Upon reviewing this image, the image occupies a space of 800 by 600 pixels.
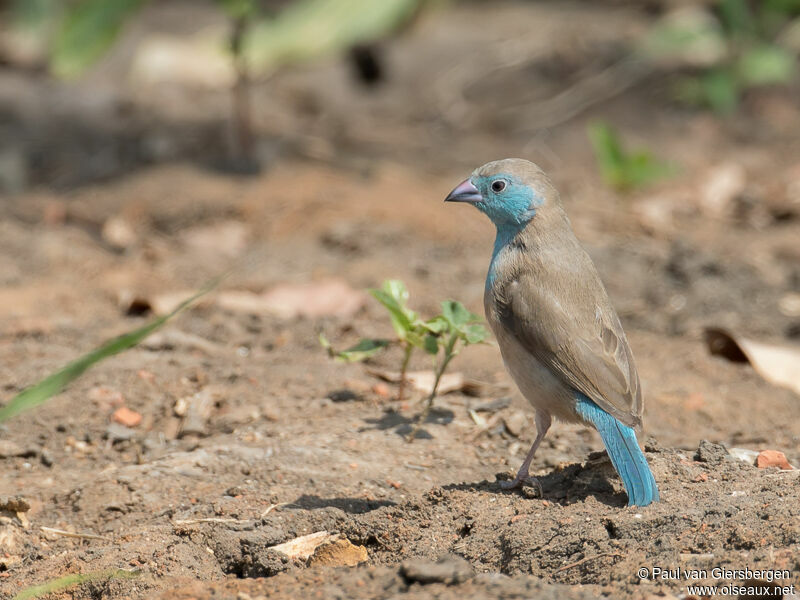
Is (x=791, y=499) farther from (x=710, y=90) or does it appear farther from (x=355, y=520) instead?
(x=710, y=90)

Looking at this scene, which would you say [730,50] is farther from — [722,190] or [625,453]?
[625,453]

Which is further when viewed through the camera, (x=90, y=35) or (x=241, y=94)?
(x=241, y=94)

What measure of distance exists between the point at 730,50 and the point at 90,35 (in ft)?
16.7

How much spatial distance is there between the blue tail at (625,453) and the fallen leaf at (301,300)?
6.28ft

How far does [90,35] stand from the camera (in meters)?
6.91

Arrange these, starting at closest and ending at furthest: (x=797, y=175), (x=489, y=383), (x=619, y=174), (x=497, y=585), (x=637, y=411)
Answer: (x=497, y=585) < (x=637, y=411) < (x=489, y=383) < (x=619, y=174) < (x=797, y=175)

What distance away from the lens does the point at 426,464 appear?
3.92m

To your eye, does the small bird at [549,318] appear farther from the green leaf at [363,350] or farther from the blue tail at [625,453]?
the green leaf at [363,350]

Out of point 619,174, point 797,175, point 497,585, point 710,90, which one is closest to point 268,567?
point 497,585

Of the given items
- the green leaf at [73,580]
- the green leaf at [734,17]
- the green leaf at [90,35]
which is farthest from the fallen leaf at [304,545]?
the green leaf at [734,17]

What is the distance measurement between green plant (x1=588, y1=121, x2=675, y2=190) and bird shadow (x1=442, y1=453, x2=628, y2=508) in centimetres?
372

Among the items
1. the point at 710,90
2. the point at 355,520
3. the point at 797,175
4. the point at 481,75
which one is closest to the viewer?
the point at 355,520

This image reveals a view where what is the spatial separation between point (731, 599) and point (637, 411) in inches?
43.0

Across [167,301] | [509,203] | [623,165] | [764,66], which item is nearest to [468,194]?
[509,203]
